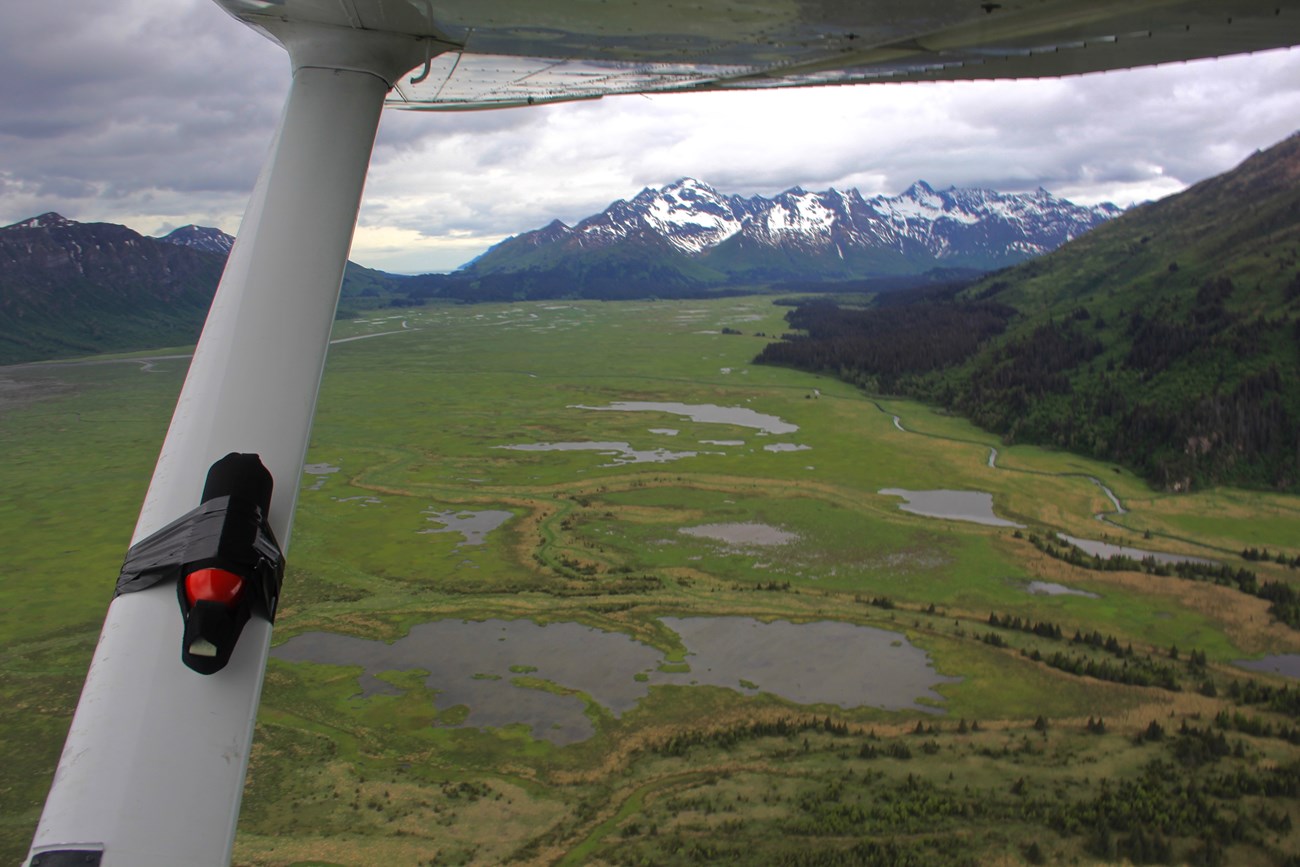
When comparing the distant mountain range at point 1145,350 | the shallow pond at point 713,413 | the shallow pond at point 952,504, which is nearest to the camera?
the shallow pond at point 952,504

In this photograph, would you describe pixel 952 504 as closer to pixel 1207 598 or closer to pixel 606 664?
pixel 1207 598

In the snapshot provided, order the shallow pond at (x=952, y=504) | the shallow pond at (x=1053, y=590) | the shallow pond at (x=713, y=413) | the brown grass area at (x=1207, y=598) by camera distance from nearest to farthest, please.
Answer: the brown grass area at (x=1207, y=598), the shallow pond at (x=1053, y=590), the shallow pond at (x=952, y=504), the shallow pond at (x=713, y=413)

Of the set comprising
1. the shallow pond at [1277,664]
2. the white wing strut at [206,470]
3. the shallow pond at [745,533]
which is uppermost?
the white wing strut at [206,470]

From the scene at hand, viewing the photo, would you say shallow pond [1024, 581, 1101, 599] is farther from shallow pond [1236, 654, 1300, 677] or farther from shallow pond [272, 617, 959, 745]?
shallow pond [272, 617, 959, 745]

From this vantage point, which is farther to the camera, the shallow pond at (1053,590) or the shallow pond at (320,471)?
the shallow pond at (320,471)

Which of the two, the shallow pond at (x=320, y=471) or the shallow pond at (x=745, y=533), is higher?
the shallow pond at (x=745, y=533)

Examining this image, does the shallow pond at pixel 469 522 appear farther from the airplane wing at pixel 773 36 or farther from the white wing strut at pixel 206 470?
the white wing strut at pixel 206 470

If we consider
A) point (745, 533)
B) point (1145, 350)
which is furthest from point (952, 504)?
point (1145, 350)

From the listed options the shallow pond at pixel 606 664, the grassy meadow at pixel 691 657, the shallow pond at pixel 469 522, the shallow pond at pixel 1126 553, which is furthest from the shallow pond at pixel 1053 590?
the shallow pond at pixel 469 522
